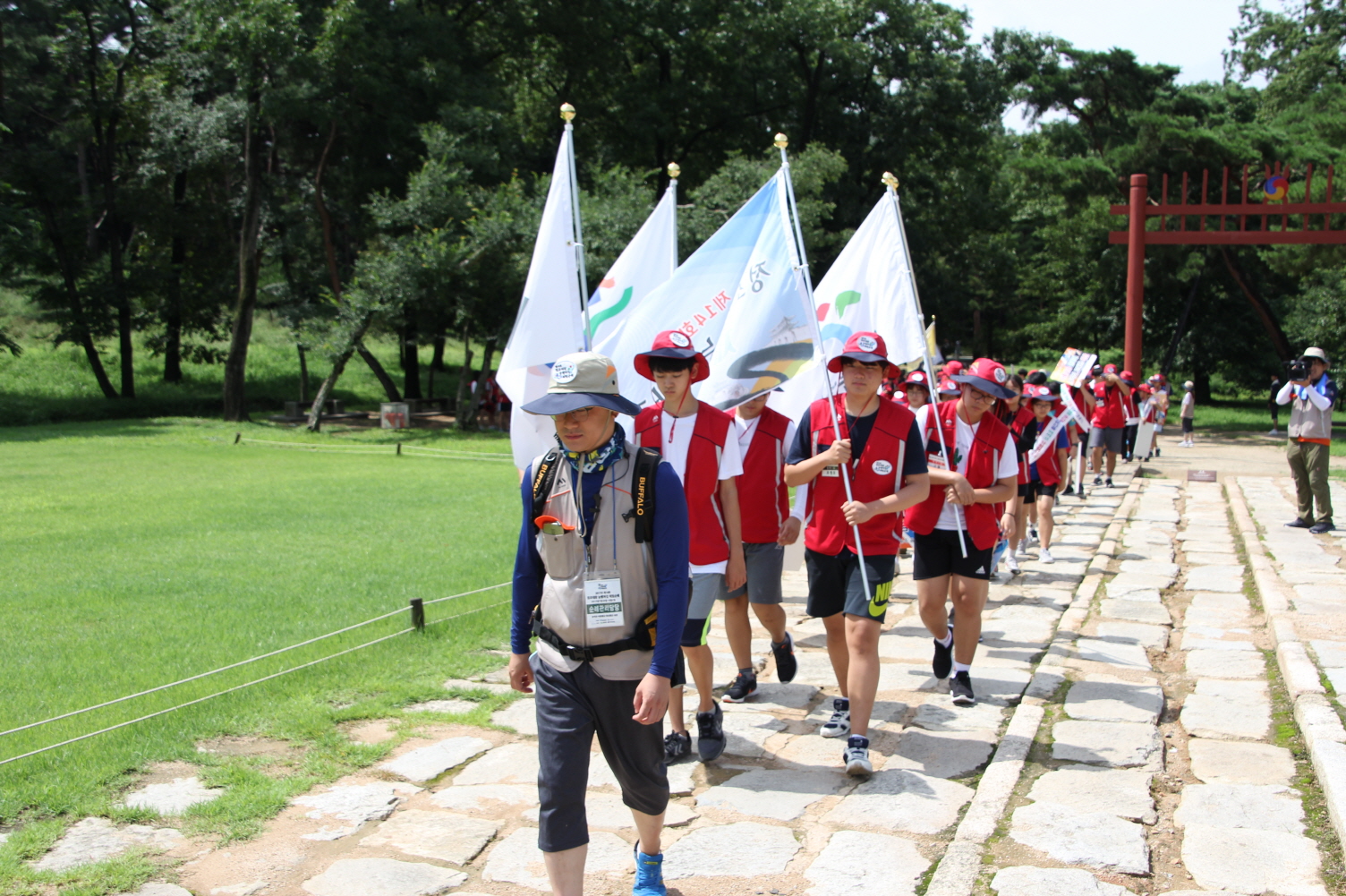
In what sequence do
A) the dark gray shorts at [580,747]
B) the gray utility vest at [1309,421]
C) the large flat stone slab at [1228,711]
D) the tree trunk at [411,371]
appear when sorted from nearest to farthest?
the dark gray shorts at [580,747] < the large flat stone slab at [1228,711] < the gray utility vest at [1309,421] < the tree trunk at [411,371]

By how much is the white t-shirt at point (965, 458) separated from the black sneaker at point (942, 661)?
914 millimetres

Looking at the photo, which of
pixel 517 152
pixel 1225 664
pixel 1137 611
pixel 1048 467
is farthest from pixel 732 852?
pixel 517 152

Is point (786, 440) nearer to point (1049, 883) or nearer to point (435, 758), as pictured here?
point (435, 758)

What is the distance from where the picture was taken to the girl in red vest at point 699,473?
485 centimetres

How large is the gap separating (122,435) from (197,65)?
10.7 meters

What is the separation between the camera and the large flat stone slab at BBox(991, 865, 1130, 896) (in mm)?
3666

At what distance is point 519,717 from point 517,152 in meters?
27.7

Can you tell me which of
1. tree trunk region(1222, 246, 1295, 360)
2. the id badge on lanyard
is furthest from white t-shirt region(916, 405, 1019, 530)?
tree trunk region(1222, 246, 1295, 360)

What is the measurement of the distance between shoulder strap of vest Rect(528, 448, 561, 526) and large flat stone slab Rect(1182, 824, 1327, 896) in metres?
2.65

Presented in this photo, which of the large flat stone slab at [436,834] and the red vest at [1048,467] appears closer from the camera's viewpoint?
the large flat stone slab at [436,834]

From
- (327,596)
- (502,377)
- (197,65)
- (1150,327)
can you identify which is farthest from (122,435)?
(1150,327)

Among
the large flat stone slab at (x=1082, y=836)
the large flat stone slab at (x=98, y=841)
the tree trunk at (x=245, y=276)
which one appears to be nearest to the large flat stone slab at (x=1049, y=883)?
the large flat stone slab at (x=1082, y=836)

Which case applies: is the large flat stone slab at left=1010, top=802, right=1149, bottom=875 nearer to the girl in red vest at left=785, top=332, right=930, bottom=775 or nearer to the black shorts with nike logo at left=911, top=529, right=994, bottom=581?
the girl in red vest at left=785, top=332, right=930, bottom=775

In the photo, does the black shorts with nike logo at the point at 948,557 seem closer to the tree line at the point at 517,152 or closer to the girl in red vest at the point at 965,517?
the girl in red vest at the point at 965,517
